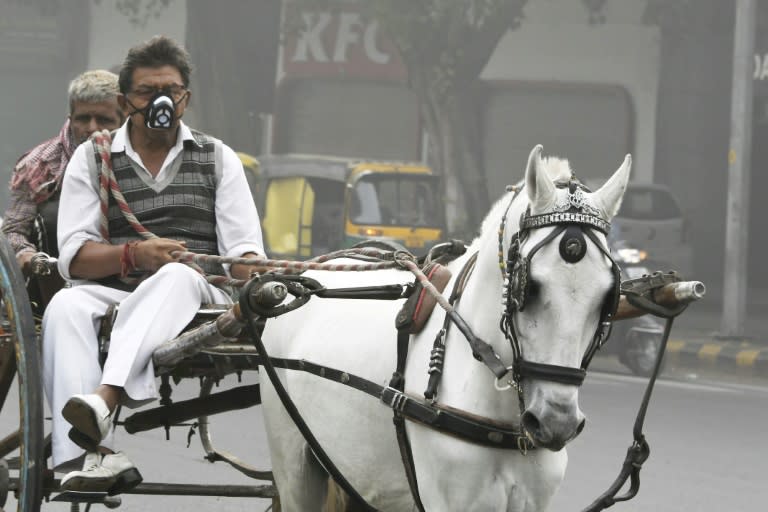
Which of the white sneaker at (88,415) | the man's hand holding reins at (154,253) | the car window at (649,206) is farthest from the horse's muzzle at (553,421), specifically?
the car window at (649,206)

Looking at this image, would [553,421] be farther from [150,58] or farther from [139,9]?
[139,9]

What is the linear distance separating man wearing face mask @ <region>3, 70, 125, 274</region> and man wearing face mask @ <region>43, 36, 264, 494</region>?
75 cm

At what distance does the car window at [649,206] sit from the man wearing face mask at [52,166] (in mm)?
15603

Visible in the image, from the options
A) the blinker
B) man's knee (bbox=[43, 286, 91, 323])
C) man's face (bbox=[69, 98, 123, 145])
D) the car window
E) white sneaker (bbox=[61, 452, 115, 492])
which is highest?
the car window

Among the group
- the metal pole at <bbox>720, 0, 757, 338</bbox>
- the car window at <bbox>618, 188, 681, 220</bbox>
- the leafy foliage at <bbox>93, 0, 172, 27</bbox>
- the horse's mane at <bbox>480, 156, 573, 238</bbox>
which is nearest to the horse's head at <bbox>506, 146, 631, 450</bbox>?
the horse's mane at <bbox>480, 156, 573, 238</bbox>

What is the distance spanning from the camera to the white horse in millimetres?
3449

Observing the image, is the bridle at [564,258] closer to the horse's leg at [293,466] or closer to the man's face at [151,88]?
the horse's leg at [293,466]

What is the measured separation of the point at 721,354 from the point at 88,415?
11.9 metres

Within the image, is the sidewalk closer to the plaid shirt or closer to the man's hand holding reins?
the plaid shirt

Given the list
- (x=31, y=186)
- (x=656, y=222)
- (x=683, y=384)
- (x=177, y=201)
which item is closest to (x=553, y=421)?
(x=177, y=201)

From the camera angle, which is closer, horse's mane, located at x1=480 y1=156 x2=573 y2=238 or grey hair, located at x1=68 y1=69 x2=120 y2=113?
horse's mane, located at x1=480 y1=156 x2=573 y2=238

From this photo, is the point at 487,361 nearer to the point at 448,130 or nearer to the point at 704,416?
the point at 704,416

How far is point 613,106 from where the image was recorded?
82.0 ft

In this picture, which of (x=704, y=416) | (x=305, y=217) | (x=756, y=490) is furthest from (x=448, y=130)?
(x=756, y=490)
